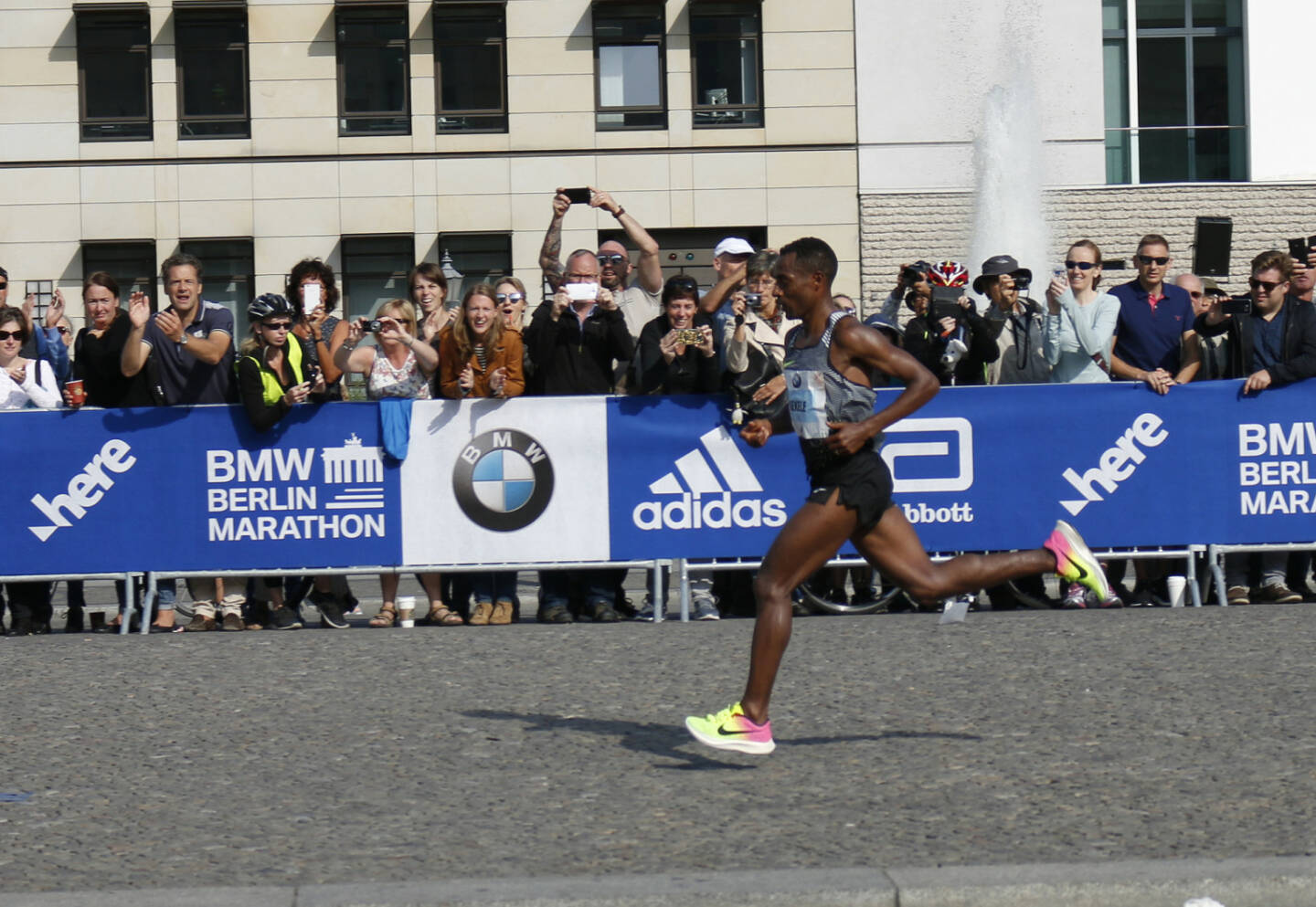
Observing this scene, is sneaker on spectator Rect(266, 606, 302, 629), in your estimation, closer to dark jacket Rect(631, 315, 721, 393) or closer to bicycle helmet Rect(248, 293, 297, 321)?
bicycle helmet Rect(248, 293, 297, 321)

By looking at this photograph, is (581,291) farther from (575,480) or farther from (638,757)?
(638,757)

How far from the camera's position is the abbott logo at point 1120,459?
1190 cm

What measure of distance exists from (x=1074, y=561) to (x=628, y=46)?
2384 centimetres

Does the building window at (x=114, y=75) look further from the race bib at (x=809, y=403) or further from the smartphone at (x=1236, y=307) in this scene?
the race bib at (x=809, y=403)

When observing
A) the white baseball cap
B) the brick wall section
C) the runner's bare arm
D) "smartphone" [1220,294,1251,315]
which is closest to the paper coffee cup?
"smartphone" [1220,294,1251,315]

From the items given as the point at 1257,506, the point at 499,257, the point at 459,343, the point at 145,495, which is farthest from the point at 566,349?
the point at 499,257

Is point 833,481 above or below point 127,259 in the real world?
below

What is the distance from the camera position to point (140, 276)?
3059 centimetres

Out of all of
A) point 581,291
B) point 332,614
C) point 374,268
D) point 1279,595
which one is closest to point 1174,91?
point 374,268

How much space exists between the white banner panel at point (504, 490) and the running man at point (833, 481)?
173 inches

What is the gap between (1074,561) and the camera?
7711 millimetres

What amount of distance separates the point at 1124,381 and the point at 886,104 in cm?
1922

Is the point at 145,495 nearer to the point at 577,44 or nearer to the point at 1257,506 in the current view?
the point at 1257,506

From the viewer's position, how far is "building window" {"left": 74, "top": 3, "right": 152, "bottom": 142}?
30.4 metres
